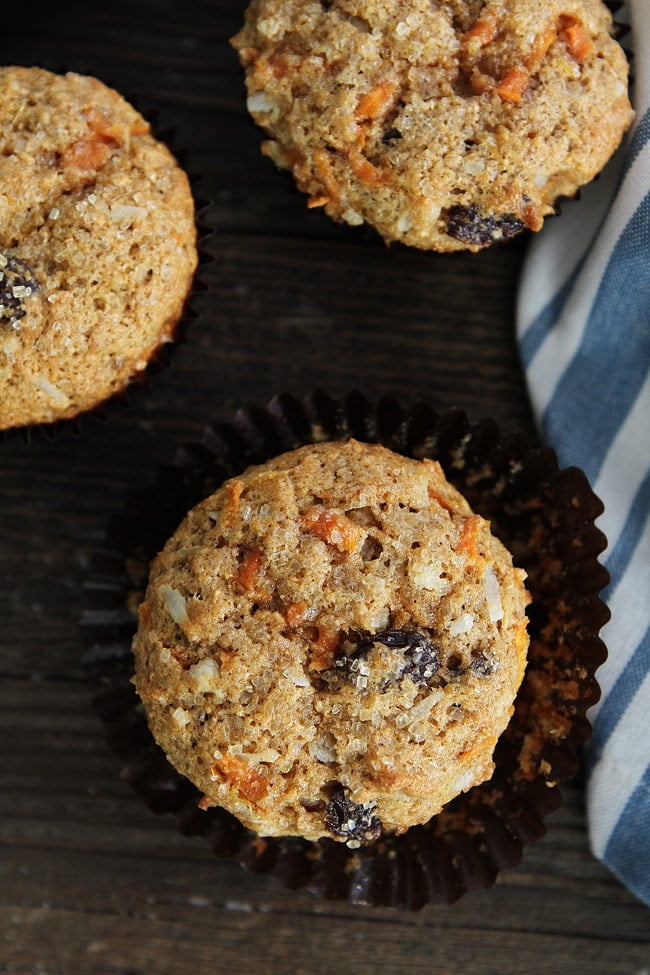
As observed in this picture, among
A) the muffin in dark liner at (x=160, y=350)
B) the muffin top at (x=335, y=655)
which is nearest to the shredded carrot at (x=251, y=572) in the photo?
the muffin top at (x=335, y=655)

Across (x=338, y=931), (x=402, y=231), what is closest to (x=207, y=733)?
(x=338, y=931)

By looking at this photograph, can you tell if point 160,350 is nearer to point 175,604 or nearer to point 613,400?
point 175,604

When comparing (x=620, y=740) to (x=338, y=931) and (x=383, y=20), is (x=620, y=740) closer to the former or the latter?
(x=338, y=931)

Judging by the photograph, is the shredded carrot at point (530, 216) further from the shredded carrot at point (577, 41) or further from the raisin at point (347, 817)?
the raisin at point (347, 817)

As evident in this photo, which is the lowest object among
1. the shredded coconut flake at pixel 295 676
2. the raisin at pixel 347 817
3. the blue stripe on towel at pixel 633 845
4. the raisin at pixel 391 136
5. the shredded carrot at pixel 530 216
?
the blue stripe on towel at pixel 633 845

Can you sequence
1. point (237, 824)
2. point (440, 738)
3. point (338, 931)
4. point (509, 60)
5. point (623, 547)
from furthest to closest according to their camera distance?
point (338, 931) < point (623, 547) < point (237, 824) < point (509, 60) < point (440, 738)

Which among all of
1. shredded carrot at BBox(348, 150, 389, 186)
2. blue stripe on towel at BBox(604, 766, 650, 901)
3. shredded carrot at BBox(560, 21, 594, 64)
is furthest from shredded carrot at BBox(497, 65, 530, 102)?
blue stripe on towel at BBox(604, 766, 650, 901)

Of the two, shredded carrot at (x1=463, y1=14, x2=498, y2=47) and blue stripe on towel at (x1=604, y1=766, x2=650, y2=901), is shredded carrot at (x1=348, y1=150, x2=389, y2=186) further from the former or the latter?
blue stripe on towel at (x1=604, y1=766, x2=650, y2=901)

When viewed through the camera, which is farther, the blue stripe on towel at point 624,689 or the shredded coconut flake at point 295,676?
the blue stripe on towel at point 624,689
